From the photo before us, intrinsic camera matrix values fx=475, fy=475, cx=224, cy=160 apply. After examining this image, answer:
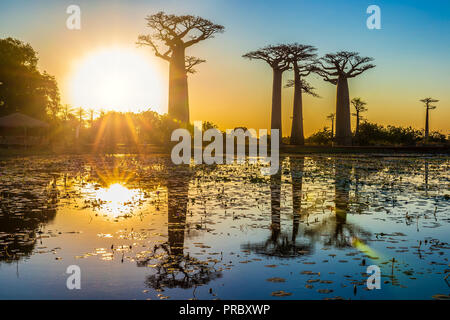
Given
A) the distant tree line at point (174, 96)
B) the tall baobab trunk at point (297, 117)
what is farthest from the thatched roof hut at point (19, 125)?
the tall baobab trunk at point (297, 117)

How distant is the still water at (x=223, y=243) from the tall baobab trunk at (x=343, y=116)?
1555 inches

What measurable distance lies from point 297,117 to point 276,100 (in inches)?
124

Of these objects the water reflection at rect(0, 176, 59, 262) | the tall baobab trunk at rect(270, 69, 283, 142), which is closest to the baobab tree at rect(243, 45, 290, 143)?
the tall baobab trunk at rect(270, 69, 283, 142)

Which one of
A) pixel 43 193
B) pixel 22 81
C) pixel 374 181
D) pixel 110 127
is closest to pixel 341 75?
pixel 110 127

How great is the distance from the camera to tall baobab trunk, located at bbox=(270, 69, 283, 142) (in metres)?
53.4

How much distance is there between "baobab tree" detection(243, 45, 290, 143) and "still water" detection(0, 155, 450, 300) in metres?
40.6

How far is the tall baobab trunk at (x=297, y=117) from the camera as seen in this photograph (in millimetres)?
54250

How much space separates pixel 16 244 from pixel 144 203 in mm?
4225

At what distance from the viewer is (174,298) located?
4.59 metres

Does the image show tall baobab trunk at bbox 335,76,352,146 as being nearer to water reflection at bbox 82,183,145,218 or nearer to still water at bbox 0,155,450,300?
still water at bbox 0,155,450,300

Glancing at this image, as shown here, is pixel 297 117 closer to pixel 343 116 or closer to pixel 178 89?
pixel 343 116

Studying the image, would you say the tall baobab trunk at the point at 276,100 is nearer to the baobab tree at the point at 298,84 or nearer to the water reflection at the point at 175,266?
the baobab tree at the point at 298,84
